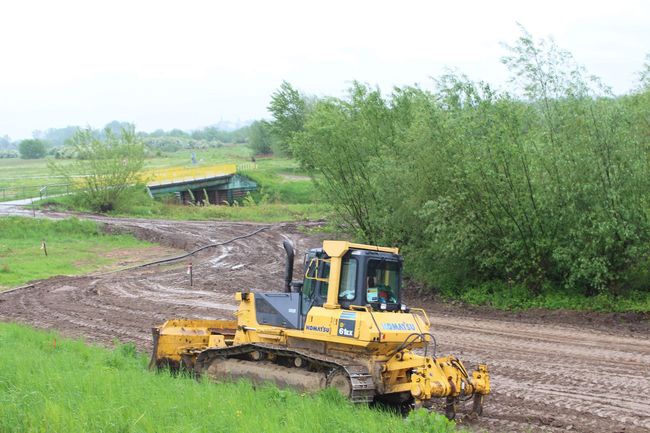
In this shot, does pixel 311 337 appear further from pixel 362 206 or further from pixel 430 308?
pixel 362 206

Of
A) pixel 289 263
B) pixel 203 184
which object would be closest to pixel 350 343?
pixel 289 263

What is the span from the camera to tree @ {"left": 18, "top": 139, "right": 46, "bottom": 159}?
4656 inches

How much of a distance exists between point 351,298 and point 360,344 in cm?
74

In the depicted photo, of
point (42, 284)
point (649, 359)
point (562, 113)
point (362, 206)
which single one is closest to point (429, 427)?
point (649, 359)

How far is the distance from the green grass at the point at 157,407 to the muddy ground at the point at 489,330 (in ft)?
8.35

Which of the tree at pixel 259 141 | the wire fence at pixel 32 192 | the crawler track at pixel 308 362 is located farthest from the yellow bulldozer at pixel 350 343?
the tree at pixel 259 141

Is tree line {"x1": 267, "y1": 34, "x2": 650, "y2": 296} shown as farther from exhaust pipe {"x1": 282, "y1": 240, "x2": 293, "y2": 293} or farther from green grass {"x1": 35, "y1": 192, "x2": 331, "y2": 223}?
green grass {"x1": 35, "y1": 192, "x2": 331, "y2": 223}

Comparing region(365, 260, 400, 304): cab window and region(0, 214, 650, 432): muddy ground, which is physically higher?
region(365, 260, 400, 304): cab window

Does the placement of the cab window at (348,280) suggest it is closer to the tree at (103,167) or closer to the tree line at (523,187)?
the tree line at (523,187)

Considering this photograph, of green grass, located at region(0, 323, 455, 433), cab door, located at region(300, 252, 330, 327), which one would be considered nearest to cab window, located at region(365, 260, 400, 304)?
cab door, located at region(300, 252, 330, 327)

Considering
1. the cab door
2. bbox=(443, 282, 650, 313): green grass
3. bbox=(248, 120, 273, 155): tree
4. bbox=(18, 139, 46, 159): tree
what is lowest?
bbox=(443, 282, 650, 313): green grass

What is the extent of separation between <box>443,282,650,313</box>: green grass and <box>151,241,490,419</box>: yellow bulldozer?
937 centimetres

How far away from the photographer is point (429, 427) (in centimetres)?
865

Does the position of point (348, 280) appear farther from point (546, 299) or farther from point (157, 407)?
point (546, 299)
